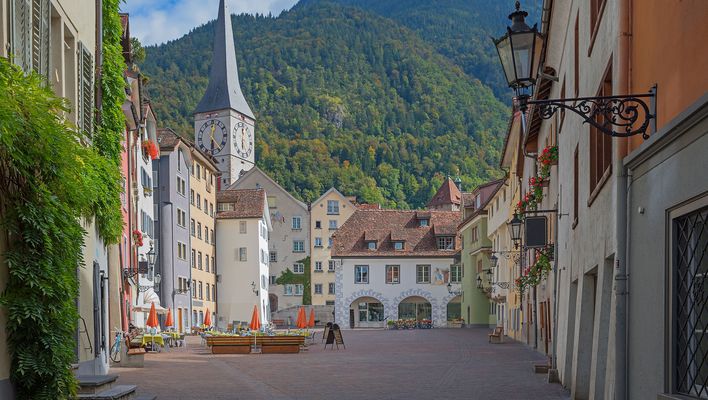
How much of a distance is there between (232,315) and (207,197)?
10046mm

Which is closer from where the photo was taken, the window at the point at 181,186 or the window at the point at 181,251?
the window at the point at 181,186

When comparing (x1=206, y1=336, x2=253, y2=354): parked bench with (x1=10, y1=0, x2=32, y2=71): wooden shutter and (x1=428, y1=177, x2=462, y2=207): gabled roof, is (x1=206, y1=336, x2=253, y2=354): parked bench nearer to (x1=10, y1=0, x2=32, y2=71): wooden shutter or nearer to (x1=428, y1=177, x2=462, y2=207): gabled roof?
(x1=10, y1=0, x2=32, y2=71): wooden shutter

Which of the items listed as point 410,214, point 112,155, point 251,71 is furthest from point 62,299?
point 251,71

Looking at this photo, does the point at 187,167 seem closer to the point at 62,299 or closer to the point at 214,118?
the point at 62,299

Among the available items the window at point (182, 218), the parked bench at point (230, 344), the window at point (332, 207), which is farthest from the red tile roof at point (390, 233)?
the parked bench at point (230, 344)

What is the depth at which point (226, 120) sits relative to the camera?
144 meters

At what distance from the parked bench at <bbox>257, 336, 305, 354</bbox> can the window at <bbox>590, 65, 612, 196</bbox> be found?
73.0 ft

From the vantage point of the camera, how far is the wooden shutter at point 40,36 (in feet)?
40.1

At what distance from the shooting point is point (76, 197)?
11.6 meters

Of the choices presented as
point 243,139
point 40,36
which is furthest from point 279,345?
point 243,139

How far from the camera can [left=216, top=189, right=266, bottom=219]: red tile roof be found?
254 feet

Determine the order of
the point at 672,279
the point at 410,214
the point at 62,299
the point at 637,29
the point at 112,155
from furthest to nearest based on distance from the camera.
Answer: the point at 410,214
the point at 112,155
the point at 62,299
the point at 637,29
the point at 672,279

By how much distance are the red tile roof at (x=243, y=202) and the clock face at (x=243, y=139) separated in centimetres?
6581

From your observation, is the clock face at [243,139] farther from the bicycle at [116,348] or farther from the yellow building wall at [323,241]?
the bicycle at [116,348]
